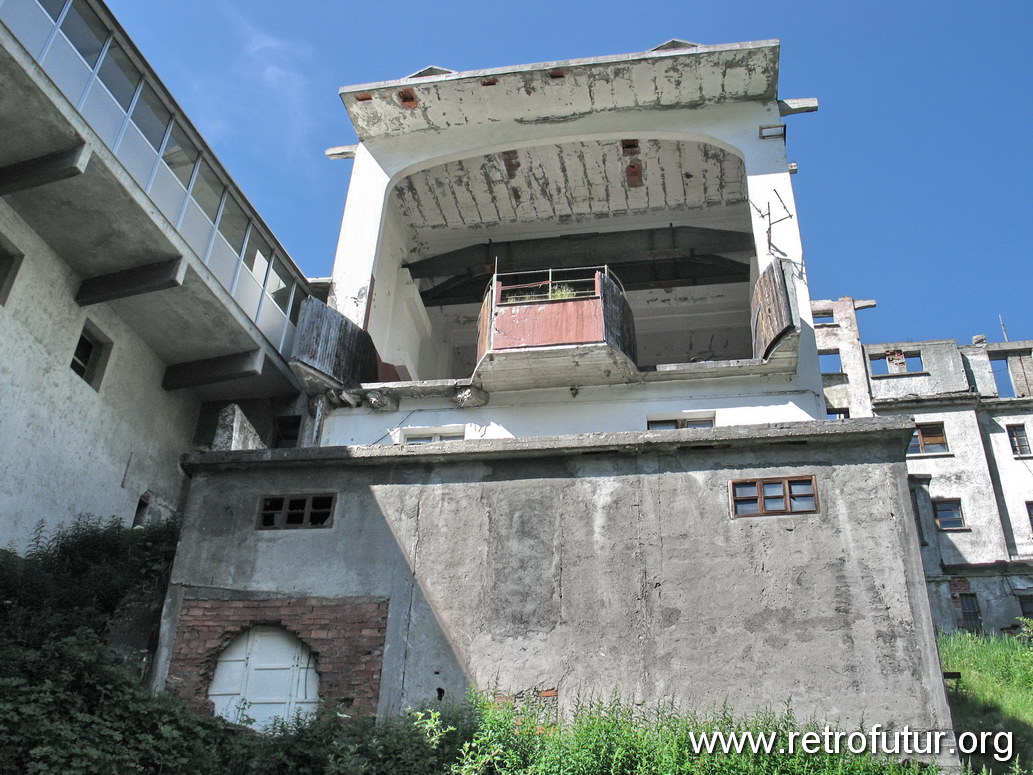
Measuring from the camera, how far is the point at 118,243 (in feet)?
50.7

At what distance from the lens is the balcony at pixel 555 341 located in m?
16.8

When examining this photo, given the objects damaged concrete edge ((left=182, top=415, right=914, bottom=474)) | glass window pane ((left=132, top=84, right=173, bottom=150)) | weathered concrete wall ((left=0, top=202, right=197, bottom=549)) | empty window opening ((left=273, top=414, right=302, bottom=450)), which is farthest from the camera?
empty window opening ((left=273, top=414, right=302, bottom=450))

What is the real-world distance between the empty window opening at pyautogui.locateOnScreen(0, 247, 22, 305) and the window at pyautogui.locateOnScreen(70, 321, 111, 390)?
1729 mm

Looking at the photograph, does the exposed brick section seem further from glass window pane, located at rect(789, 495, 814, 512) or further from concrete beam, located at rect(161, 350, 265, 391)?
concrete beam, located at rect(161, 350, 265, 391)

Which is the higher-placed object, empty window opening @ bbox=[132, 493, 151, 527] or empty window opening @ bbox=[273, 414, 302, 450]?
empty window opening @ bbox=[273, 414, 302, 450]

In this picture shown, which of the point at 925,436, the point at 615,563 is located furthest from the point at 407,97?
the point at 925,436

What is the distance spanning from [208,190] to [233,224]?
92cm

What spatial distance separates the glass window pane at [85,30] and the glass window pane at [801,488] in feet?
38.3

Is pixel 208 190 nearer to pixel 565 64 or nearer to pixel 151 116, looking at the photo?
pixel 151 116

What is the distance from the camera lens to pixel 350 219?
20.4 metres

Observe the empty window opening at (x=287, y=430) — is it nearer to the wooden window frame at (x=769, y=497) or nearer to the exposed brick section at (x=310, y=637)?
the exposed brick section at (x=310, y=637)

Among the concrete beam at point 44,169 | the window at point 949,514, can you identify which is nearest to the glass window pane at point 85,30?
the concrete beam at point 44,169

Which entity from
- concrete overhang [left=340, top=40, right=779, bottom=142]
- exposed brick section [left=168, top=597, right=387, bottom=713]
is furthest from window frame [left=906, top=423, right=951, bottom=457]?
exposed brick section [left=168, top=597, right=387, bottom=713]

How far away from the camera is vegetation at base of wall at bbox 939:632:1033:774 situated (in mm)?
11855
